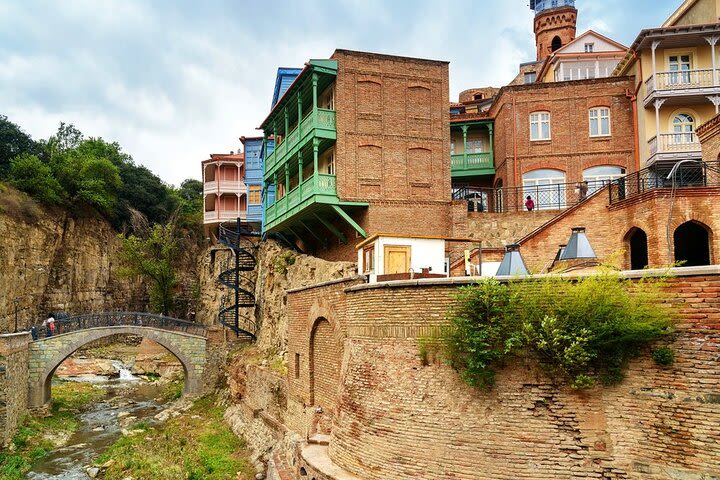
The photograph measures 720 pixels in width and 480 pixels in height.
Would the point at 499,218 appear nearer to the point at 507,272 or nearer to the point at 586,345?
the point at 507,272

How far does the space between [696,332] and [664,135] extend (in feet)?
61.1

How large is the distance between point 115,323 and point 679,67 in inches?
1178

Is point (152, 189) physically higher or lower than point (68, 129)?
lower

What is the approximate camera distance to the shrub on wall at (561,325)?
9.15 metres

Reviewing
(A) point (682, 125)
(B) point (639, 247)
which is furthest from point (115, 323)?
(A) point (682, 125)

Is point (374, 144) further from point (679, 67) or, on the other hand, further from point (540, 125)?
point (679, 67)

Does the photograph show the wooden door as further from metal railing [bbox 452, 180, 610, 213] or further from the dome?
the dome

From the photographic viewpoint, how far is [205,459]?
72.5ft

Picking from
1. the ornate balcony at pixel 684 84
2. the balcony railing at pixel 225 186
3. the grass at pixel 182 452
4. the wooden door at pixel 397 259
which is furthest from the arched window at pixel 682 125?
the balcony railing at pixel 225 186

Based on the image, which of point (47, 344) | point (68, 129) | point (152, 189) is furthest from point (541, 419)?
point (68, 129)

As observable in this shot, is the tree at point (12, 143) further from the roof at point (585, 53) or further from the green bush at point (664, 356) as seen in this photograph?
the green bush at point (664, 356)

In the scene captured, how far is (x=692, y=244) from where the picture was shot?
58.0 feet

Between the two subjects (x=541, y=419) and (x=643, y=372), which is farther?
(x=541, y=419)

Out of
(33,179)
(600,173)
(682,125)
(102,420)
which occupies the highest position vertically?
(33,179)
